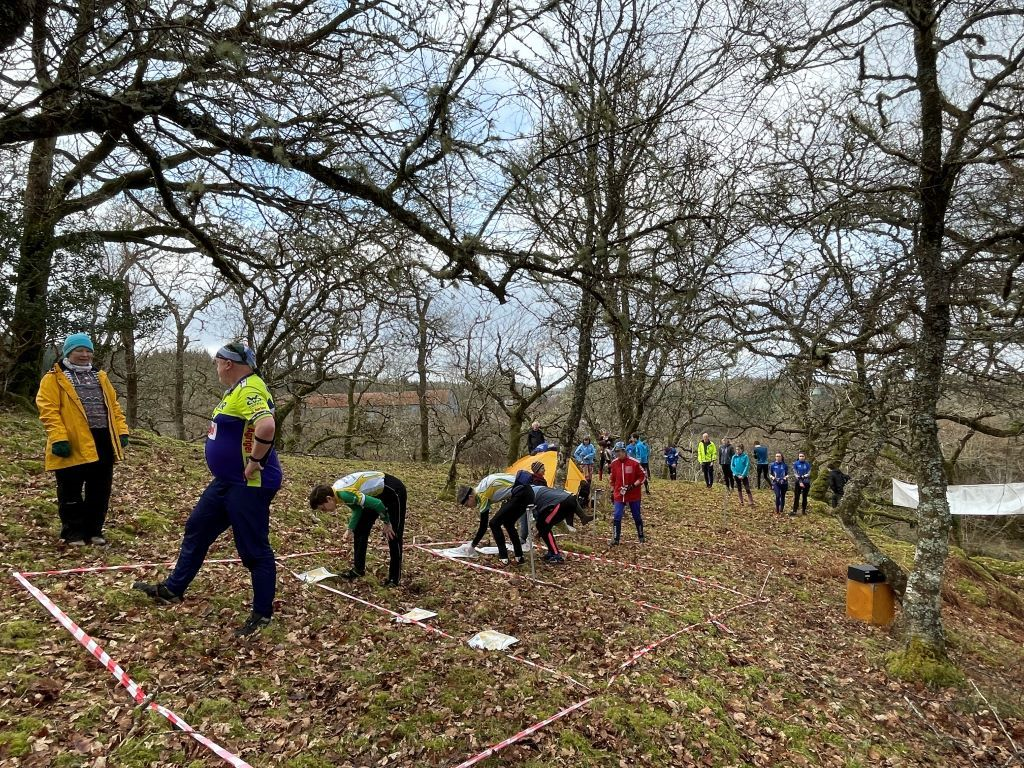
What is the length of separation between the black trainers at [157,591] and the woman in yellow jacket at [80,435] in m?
1.33

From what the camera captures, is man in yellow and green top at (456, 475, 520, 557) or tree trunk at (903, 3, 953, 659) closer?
tree trunk at (903, 3, 953, 659)

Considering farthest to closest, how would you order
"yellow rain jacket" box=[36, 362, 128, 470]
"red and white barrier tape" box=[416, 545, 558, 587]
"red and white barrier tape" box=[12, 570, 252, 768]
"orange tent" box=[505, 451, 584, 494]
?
"orange tent" box=[505, 451, 584, 494] → "red and white barrier tape" box=[416, 545, 558, 587] → "yellow rain jacket" box=[36, 362, 128, 470] → "red and white barrier tape" box=[12, 570, 252, 768]

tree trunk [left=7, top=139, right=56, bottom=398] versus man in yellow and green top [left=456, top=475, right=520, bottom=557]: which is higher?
tree trunk [left=7, top=139, right=56, bottom=398]

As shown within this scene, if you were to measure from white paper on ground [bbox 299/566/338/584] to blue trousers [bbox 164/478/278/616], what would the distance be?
1.43 metres

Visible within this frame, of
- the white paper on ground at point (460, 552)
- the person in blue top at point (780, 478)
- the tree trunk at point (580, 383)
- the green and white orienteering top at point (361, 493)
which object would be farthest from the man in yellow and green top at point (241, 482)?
the person in blue top at point (780, 478)

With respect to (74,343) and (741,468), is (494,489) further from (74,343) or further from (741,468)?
(741,468)

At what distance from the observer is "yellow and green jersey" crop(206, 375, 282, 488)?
3.91m

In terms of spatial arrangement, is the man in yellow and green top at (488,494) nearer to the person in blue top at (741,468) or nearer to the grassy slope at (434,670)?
the grassy slope at (434,670)

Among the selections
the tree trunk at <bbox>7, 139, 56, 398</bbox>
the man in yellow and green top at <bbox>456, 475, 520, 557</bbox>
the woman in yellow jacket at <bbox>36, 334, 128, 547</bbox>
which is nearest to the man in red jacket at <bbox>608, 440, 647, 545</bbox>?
the man in yellow and green top at <bbox>456, 475, 520, 557</bbox>

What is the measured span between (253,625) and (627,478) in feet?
22.8

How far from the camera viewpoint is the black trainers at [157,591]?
4324 millimetres

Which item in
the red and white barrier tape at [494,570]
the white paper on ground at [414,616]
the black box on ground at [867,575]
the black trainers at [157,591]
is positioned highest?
the black trainers at [157,591]

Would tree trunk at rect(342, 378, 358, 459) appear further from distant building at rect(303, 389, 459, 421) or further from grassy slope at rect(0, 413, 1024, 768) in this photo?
grassy slope at rect(0, 413, 1024, 768)

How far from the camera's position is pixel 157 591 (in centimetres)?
433
